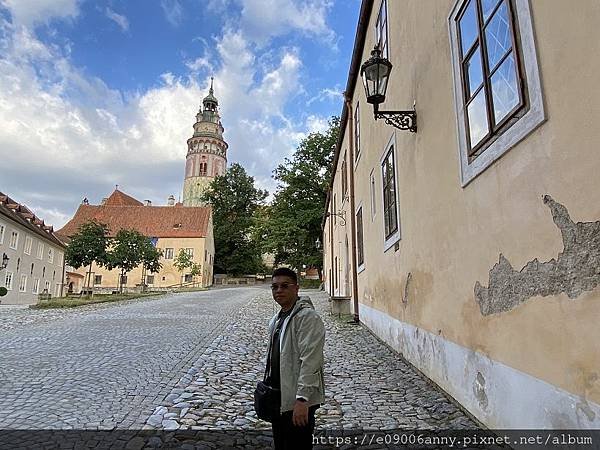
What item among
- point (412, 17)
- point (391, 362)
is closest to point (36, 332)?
point (391, 362)

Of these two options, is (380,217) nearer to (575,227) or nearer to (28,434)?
(575,227)

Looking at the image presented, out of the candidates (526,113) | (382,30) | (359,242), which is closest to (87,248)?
(359,242)

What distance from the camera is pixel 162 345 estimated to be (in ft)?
26.9

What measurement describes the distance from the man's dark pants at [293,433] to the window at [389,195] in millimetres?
5383

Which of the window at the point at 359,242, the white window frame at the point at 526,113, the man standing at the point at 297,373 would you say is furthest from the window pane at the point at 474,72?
the window at the point at 359,242

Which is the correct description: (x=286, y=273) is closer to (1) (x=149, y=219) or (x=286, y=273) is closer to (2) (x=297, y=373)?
(2) (x=297, y=373)

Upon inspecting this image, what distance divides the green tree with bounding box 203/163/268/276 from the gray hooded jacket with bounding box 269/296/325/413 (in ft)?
186

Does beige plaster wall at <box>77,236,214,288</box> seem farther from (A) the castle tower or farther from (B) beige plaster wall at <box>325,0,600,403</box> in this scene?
(B) beige plaster wall at <box>325,0,600,403</box>

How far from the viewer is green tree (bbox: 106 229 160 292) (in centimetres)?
2945

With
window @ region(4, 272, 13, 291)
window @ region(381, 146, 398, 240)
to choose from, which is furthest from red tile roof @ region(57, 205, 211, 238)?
window @ region(381, 146, 398, 240)

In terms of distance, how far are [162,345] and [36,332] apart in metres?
4.45

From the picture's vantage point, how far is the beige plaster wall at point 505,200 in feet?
7.99

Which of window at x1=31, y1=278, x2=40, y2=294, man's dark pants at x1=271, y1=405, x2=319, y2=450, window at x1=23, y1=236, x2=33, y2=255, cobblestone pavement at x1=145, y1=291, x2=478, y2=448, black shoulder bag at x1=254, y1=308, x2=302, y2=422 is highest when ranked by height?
window at x1=23, y1=236, x2=33, y2=255

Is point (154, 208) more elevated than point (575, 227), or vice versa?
point (154, 208)
